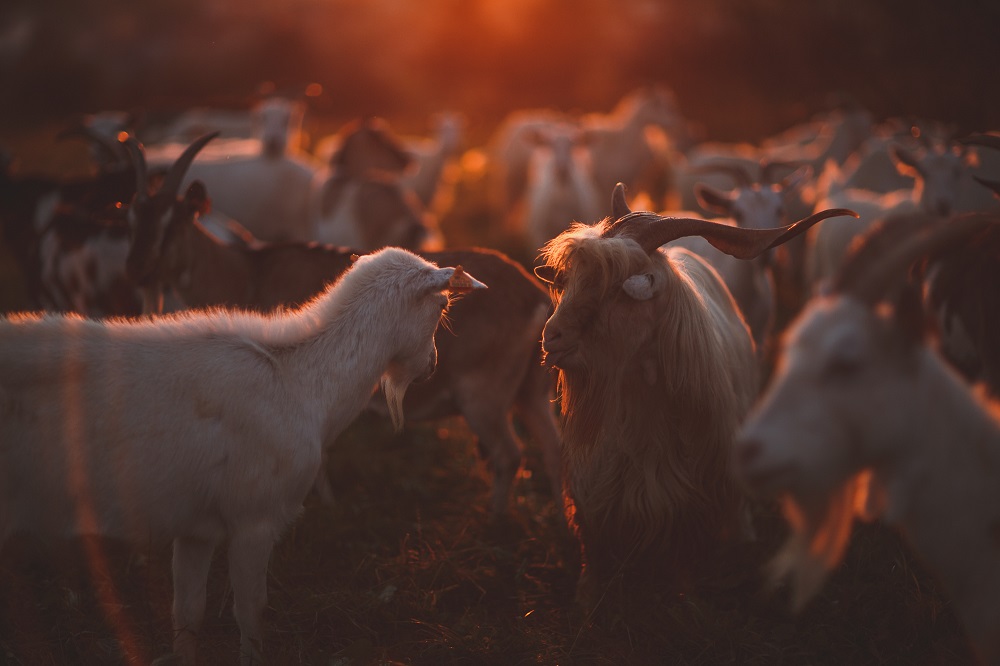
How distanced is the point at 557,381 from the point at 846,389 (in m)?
2.03

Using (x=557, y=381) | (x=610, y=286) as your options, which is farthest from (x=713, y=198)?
(x=610, y=286)

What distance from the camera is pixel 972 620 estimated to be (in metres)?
2.29

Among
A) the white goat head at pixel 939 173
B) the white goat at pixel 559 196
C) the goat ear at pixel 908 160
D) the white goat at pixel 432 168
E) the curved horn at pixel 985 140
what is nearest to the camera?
the curved horn at pixel 985 140

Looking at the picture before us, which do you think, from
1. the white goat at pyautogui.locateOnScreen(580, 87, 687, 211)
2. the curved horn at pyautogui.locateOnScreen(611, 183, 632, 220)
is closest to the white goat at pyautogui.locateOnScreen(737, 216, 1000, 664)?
the curved horn at pyautogui.locateOnScreen(611, 183, 632, 220)

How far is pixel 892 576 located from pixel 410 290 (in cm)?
247

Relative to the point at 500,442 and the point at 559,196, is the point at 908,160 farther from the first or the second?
the point at 500,442

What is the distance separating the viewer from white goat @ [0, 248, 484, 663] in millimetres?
2865

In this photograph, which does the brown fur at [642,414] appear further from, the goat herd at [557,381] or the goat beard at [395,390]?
the goat beard at [395,390]

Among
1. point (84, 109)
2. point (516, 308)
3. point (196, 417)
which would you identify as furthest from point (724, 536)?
point (84, 109)

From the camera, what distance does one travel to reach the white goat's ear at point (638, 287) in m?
3.36

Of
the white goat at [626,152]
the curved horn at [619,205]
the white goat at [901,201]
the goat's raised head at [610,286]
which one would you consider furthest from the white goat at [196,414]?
the white goat at [626,152]

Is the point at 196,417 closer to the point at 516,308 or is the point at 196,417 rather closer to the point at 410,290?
the point at 410,290

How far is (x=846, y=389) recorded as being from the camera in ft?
6.84

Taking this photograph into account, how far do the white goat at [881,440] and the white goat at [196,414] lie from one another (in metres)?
1.69
